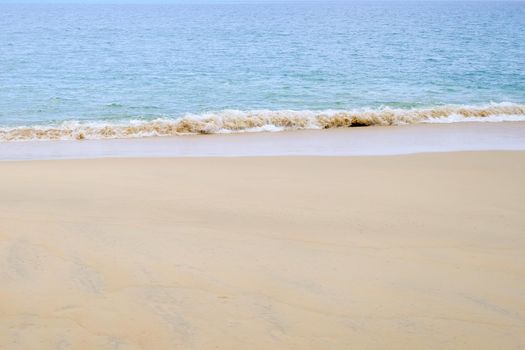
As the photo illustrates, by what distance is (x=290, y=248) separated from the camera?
4.71 meters

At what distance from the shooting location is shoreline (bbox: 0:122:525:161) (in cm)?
984

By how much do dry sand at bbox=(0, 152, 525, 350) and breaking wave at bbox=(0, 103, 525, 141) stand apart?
5.01 meters

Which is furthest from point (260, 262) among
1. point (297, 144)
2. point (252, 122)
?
point (252, 122)

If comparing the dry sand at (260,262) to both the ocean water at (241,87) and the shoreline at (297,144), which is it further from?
the ocean water at (241,87)

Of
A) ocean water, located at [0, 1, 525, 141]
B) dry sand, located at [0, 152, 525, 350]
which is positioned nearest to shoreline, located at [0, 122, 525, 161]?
ocean water, located at [0, 1, 525, 141]

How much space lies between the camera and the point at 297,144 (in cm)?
1072

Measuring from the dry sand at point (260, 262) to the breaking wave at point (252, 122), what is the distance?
5.01 metres

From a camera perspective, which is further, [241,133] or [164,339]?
[241,133]

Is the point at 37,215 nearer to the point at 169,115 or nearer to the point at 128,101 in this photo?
the point at 169,115

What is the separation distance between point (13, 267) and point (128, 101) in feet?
40.8

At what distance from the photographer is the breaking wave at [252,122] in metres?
12.1

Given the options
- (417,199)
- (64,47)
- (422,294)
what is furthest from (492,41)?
(422,294)

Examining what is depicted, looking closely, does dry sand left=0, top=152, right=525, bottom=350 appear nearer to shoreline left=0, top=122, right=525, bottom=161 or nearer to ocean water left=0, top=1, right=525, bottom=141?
shoreline left=0, top=122, right=525, bottom=161

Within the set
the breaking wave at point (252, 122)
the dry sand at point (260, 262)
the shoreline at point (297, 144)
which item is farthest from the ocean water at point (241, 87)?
the dry sand at point (260, 262)
